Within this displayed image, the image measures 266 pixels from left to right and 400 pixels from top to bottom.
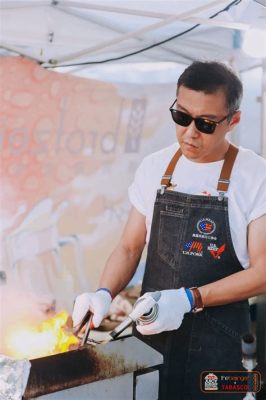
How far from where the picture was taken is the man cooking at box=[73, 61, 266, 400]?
1.98 metres

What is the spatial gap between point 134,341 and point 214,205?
23.9 inches

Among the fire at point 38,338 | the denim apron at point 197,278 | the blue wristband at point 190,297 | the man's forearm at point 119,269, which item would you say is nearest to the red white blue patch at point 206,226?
the denim apron at point 197,278

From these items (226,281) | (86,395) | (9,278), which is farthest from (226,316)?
(9,278)

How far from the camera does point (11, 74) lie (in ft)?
13.8

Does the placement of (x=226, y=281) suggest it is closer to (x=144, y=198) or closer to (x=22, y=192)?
Answer: (x=144, y=198)

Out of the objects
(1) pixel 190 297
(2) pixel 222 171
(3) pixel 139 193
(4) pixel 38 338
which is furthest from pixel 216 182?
(4) pixel 38 338

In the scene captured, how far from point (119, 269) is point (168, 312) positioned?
1.59ft

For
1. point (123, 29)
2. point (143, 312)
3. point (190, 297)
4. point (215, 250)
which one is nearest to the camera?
point (143, 312)

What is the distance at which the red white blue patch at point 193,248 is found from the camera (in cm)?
206

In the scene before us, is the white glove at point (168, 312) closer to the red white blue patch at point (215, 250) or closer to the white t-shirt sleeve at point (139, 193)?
the red white blue patch at point (215, 250)

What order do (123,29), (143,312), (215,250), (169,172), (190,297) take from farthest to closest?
(123,29), (169,172), (215,250), (190,297), (143,312)

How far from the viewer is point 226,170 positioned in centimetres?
210

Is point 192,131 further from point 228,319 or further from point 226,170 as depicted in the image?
point 228,319

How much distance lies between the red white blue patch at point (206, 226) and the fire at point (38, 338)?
1.43 metres
